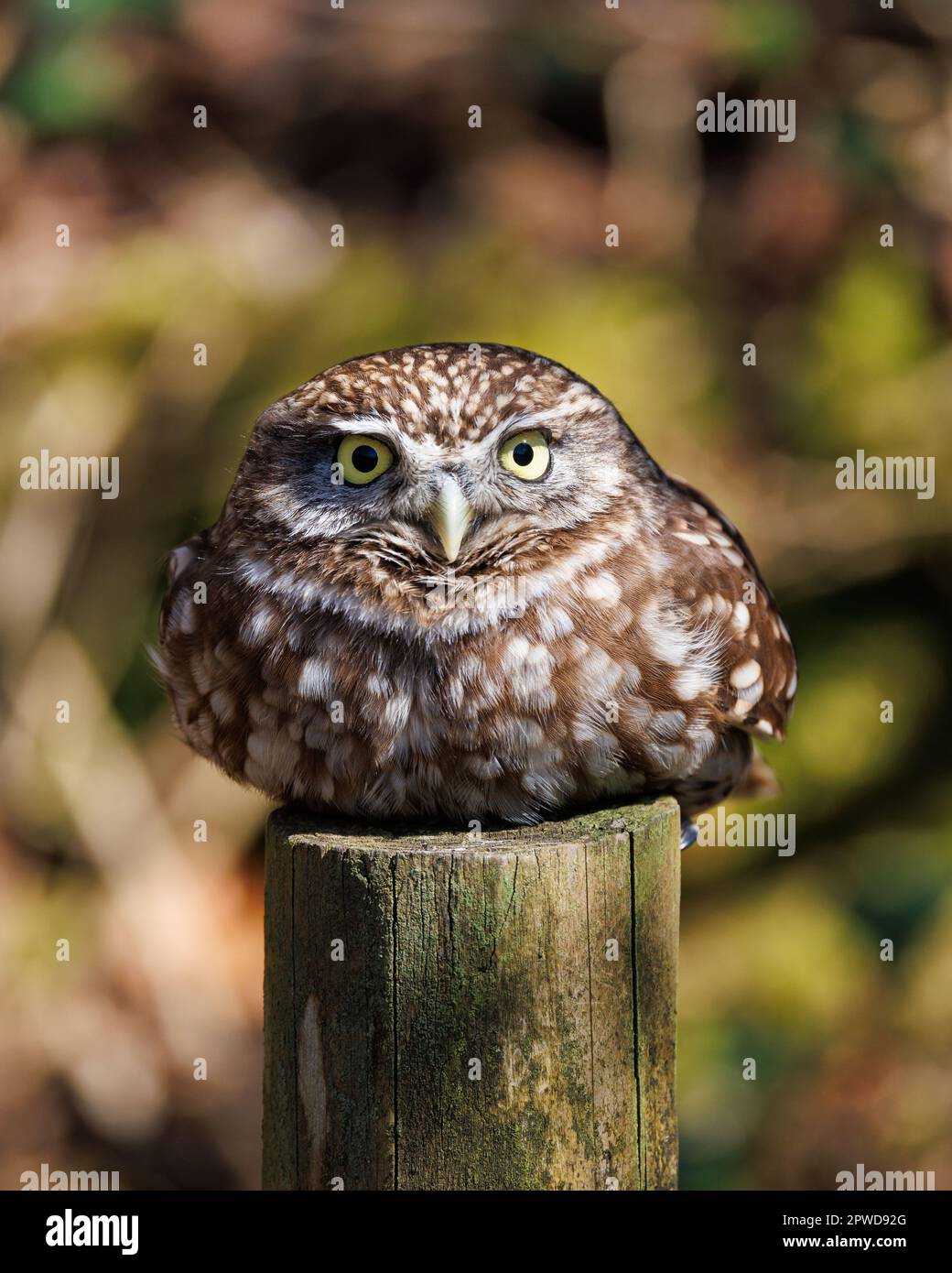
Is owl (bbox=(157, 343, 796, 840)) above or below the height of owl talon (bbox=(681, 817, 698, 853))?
above

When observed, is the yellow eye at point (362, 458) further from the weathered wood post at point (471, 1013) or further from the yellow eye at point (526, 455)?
the weathered wood post at point (471, 1013)

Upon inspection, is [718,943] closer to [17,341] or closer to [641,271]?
[641,271]

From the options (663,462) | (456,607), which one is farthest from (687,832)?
(663,462)

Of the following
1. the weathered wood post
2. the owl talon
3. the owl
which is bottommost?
the weathered wood post

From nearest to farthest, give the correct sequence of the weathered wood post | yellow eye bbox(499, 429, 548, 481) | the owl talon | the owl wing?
the weathered wood post → yellow eye bbox(499, 429, 548, 481) → the owl wing → the owl talon

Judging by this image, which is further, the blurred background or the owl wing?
the blurred background

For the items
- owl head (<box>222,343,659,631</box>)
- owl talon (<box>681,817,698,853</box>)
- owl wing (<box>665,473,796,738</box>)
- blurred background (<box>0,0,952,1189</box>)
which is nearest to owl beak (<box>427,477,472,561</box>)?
owl head (<box>222,343,659,631</box>)

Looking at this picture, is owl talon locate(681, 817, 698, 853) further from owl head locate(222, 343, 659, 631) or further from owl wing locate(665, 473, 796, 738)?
owl head locate(222, 343, 659, 631)
